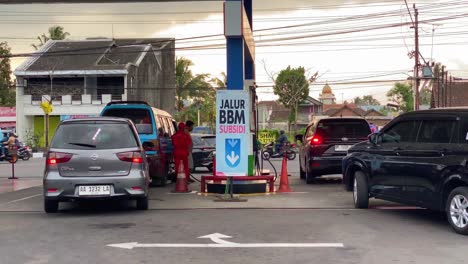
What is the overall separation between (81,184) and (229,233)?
282 centimetres

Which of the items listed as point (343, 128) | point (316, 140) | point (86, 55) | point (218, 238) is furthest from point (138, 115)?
point (86, 55)

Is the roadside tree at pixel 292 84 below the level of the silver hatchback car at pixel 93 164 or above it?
above

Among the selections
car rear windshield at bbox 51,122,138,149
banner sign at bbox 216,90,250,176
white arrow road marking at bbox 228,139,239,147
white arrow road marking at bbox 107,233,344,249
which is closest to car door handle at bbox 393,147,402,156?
white arrow road marking at bbox 107,233,344,249

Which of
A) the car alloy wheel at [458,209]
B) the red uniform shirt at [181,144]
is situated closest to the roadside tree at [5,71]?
the red uniform shirt at [181,144]

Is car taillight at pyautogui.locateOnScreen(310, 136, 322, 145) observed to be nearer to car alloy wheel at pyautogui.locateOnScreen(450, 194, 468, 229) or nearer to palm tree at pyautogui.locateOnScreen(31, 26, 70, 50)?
car alloy wheel at pyautogui.locateOnScreen(450, 194, 468, 229)

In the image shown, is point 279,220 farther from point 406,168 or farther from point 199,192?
point 199,192

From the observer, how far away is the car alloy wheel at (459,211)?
7.57 meters

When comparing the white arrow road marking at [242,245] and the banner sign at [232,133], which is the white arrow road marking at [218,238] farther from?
the banner sign at [232,133]

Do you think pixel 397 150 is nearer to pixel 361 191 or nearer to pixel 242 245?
pixel 361 191

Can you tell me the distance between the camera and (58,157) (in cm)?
910

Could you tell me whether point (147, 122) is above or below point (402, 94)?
below

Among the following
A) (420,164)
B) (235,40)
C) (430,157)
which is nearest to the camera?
(430,157)

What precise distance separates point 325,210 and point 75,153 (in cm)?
454

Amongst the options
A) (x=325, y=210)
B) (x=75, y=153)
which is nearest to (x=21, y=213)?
(x=75, y=153)
